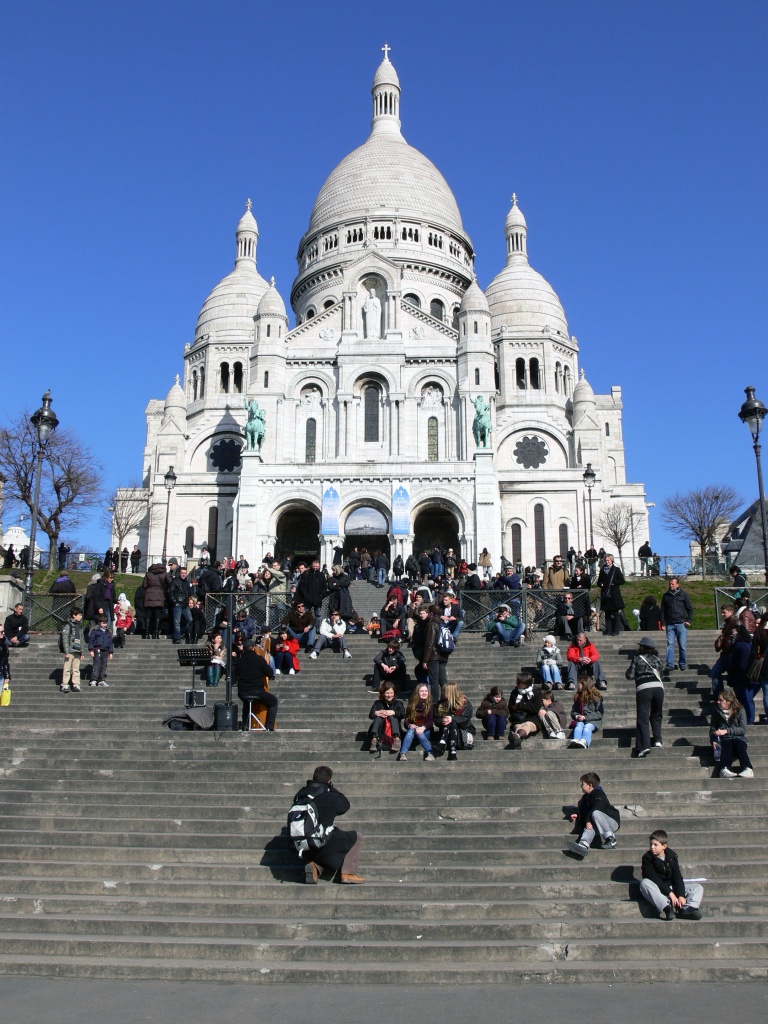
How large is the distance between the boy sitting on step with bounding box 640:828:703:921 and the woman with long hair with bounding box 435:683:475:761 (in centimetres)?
413

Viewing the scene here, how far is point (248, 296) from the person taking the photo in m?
62.6

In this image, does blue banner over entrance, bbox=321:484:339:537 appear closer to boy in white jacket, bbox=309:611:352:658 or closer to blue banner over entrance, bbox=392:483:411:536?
blue banner over entrance, bbox=392:483:411:536

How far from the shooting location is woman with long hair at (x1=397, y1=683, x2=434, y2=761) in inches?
501

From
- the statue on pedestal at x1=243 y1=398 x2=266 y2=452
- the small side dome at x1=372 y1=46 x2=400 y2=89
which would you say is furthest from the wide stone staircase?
the small side dome at x1=372 y1=46 x2=400 y2=89

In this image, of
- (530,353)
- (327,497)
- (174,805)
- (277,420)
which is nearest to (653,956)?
(174,805)

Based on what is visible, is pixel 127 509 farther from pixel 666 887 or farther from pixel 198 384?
pixel 666 887

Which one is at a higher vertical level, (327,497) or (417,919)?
(327,497)

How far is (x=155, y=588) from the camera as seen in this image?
68.0 ft

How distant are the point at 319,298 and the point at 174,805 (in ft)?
176

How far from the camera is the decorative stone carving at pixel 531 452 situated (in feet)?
179

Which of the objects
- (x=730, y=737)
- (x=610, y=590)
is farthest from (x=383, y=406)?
(x=730, y=737)

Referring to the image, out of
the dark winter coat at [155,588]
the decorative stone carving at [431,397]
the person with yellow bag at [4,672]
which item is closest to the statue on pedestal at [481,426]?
the decorative stone carving at [431,397]

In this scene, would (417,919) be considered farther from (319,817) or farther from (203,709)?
(203,709)

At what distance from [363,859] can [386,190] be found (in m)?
61.0
